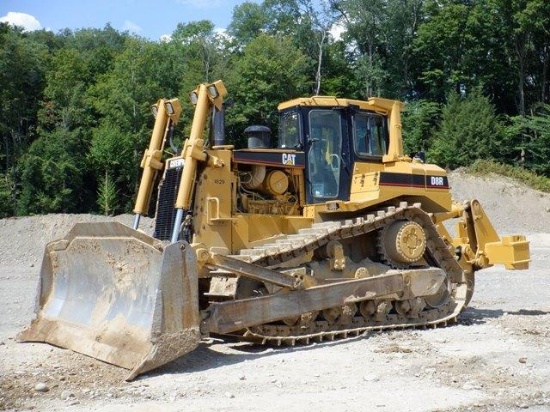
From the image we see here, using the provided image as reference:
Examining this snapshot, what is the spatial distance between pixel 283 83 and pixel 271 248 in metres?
36.5

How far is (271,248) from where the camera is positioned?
9719 mm

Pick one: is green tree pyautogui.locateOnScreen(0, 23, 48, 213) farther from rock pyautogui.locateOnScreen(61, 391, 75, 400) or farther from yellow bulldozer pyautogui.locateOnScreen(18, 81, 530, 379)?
rock pyautogui.locateOnScreen(61, 391, 75, 400)

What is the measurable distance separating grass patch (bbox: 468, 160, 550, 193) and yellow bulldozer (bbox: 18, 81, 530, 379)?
2888 cm

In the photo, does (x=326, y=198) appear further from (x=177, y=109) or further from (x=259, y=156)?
(x=177, y=109)

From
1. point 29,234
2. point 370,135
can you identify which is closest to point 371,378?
point 370,135

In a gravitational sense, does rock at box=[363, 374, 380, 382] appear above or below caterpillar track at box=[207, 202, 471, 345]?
below

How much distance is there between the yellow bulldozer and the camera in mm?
8492

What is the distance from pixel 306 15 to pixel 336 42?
3063mm

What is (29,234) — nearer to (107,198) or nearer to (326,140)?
(107,198)

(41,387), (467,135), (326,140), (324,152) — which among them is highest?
(467,135)

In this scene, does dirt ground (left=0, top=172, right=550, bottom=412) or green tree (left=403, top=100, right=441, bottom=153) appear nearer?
dirt ground (left=0, top=172, right=550, bottom=412)

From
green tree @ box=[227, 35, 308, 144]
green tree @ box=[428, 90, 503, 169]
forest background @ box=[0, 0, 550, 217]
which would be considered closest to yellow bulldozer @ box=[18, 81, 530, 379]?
forest background @ box=[0, 0, 550, 217]

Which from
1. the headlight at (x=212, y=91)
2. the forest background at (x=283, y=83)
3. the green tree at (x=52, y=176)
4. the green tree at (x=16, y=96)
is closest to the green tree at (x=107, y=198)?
the forest background at (x=283, y=83)

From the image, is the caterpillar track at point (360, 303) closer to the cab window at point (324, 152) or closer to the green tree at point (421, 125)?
the cab window at point (324, 152)
